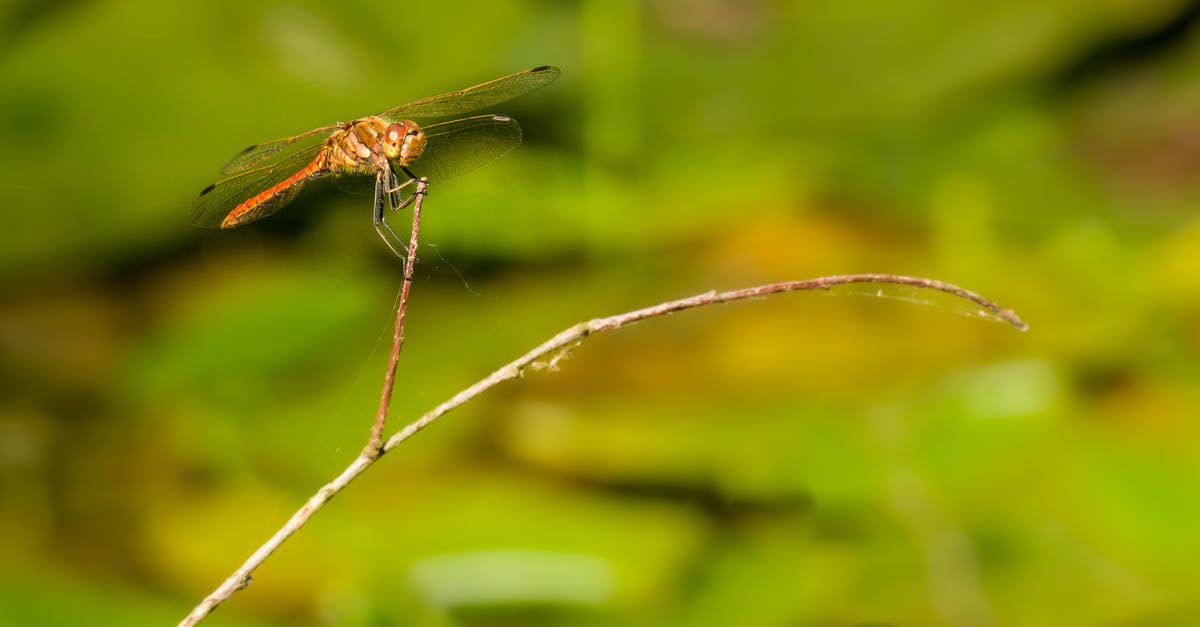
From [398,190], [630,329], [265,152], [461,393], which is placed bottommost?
[461,393]

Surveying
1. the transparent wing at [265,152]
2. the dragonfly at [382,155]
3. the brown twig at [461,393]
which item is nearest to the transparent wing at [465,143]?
the dragonfly at [382,155]

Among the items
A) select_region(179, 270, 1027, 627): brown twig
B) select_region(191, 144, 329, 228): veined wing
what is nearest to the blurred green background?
select_region(191, 144, 329, 228): veined wing

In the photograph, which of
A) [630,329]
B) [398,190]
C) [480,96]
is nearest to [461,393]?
[398,190]

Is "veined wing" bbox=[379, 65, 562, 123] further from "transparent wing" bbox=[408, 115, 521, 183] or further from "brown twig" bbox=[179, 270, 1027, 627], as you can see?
"brown twig" bbox=[179, 270, 1027, 627]

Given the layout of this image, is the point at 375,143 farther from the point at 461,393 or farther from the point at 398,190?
the point at 461,393

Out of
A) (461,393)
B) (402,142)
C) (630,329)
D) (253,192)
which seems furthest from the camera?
(630,329)

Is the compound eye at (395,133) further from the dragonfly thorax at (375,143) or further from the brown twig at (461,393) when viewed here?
the brown twig at (461,393)

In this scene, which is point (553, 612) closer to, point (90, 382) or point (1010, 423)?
point (1010, 423)
